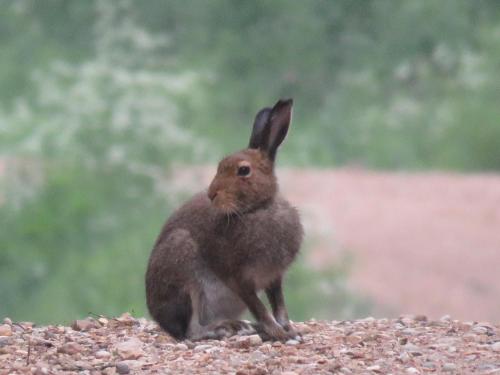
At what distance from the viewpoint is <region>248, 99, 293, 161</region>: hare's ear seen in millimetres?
3830

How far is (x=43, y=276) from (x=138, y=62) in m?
1.40

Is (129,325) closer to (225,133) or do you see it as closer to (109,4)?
(225,133)

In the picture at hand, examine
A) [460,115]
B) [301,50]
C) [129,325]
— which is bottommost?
[129,325]

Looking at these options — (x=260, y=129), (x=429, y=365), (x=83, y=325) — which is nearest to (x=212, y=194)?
(x=260, y=129)

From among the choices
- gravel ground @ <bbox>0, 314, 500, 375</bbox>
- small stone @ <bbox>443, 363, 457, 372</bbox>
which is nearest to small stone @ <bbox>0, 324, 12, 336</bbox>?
gravel ground @ <bbox>0, 314, 500, 375</bbox>

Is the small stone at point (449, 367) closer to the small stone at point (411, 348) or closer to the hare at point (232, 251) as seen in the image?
the small stone at point (411, 348)

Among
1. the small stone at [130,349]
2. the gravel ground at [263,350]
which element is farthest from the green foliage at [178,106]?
the small stone at [130,349]

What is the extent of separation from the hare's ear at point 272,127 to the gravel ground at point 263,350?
0.56 m

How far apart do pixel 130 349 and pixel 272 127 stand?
2.49ft

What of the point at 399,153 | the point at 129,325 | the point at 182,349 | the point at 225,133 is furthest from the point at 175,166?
the point at 182,349

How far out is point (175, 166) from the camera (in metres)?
6.48

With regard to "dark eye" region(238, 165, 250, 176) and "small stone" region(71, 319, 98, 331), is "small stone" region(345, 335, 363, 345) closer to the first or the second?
"dark eye" region(238, 165, 250, 176)

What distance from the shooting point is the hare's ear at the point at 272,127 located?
3.83 m

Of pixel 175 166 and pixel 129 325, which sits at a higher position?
pixel 175 166
